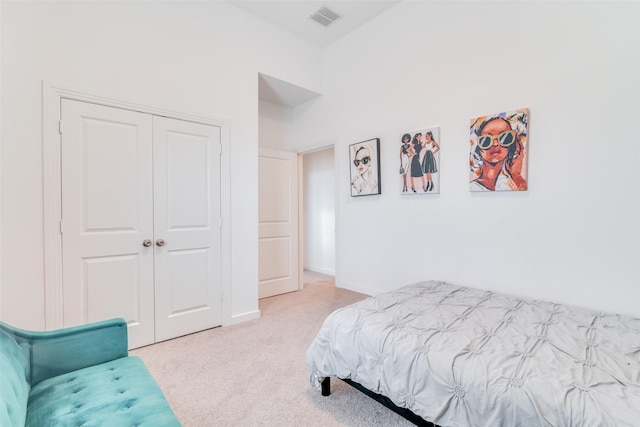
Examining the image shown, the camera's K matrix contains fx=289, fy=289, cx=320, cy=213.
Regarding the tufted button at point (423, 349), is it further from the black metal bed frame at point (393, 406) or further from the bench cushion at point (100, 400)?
the bench cushion at point (100, 400)

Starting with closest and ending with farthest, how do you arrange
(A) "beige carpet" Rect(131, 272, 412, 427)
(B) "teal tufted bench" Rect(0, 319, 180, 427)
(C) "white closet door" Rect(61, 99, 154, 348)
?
1. (B) "teal tufted bench" Rect(0, 319, 180, 427)
2. (A) "beige carpet" Rect(131, 272, 412, 427)
3. (C) "white closet door" Rect(61, 99, 154, 348)

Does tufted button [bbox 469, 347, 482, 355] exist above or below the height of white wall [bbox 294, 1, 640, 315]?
below

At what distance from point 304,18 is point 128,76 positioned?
2.04 meters

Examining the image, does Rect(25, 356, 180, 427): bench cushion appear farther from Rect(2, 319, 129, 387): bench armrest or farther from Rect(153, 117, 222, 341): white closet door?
Rect(153, 117, 222, 341): white closet door

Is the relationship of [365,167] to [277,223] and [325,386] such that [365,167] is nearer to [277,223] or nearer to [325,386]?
[277,223]

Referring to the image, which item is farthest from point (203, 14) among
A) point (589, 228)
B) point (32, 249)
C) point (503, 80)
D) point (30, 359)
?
point (589, 228)

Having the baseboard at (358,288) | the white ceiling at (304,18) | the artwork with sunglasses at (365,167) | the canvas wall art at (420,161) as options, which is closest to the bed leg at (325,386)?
the baseboard at (358,288)

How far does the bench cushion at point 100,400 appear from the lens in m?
1.07

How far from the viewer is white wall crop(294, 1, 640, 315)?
6.54ft

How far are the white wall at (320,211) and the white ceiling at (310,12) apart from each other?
2036 mm

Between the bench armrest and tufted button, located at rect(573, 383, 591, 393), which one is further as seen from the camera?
the bench armrest

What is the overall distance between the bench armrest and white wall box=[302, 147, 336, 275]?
396cm

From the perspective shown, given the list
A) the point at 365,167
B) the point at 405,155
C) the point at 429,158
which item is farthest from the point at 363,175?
the point at 429,158

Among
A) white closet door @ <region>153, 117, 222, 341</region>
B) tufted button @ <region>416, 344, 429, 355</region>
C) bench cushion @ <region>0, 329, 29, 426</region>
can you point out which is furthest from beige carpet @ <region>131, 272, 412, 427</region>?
bench cushion @ <region>0, 329, 29, 426</region>
